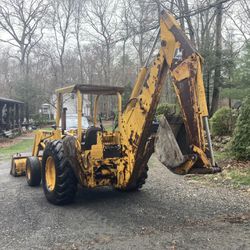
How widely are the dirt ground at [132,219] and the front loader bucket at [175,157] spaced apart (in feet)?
2.93

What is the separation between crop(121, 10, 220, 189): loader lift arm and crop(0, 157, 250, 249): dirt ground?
2.71 feet

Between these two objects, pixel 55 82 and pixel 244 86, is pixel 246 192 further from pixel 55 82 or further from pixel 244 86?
pixel 55 82

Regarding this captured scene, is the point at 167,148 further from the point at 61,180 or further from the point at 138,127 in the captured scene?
the point at 61,180

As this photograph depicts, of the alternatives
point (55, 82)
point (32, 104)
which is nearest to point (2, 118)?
point (32, 104)

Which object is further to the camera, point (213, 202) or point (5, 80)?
point (5, 80)

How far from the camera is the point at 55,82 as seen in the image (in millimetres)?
44625

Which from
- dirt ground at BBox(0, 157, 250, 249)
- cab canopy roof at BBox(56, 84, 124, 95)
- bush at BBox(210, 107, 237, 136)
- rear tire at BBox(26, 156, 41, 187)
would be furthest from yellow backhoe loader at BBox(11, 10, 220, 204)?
bush at BBox(210, 107, 237, 136)

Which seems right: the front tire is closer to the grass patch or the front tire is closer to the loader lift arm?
the loader lift arm

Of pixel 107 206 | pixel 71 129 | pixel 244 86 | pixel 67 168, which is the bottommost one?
pixel 107 206

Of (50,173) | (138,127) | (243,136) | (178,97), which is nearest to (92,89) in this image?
(138,127)

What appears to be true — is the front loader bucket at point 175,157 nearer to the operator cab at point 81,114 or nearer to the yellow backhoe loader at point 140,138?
the yellow backhoe loader at point 140,138

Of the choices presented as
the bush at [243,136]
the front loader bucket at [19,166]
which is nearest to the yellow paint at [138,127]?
the front loader bucket at [19,166]

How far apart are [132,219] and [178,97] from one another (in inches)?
84.0

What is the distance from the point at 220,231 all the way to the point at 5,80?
52321mm
